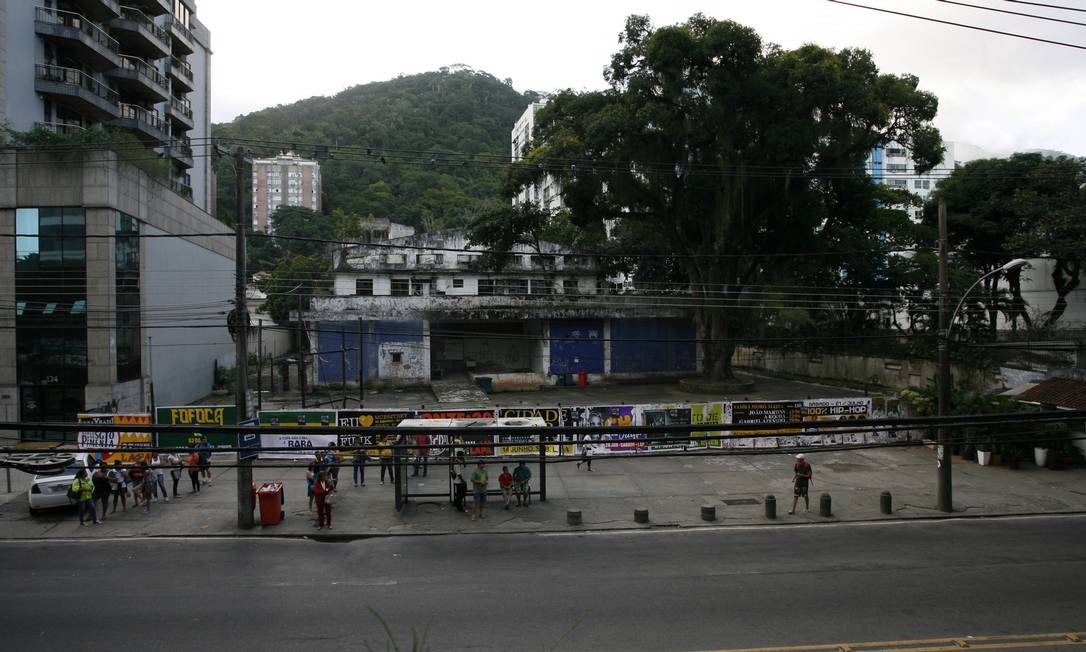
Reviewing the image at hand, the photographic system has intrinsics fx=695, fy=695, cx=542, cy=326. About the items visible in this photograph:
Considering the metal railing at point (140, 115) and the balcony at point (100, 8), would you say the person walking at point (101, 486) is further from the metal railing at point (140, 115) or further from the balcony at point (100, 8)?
the balcony at point (100, 8)

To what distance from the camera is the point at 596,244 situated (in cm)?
5031

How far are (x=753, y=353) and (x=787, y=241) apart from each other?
45.4ft

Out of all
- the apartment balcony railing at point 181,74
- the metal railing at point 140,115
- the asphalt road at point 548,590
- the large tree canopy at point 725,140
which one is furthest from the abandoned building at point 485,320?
the asphalt road at point 548,590

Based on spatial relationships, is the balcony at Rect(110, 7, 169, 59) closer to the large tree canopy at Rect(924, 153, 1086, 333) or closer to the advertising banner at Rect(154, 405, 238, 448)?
the advertising banner at Rect(154, 405, 238, 448)

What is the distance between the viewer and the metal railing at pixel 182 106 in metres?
42.7

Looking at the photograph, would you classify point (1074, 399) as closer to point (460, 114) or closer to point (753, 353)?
point (753, 353)

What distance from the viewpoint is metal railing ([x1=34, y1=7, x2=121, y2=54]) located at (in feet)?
101

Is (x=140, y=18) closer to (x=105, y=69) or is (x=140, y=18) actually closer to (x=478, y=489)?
(x=105, y=69)

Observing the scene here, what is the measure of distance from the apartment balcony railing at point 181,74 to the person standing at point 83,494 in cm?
3416

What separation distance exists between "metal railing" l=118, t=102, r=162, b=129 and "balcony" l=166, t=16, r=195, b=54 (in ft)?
16.4

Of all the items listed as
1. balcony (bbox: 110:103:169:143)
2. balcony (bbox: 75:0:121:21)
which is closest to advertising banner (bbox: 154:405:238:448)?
balcony (bbox: 110:103:169:143)

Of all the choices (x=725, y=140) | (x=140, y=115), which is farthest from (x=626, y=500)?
(x=140, y=115)

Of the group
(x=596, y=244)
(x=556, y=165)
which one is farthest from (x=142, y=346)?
(x=596, y=244)

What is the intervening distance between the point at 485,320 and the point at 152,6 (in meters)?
25.4
